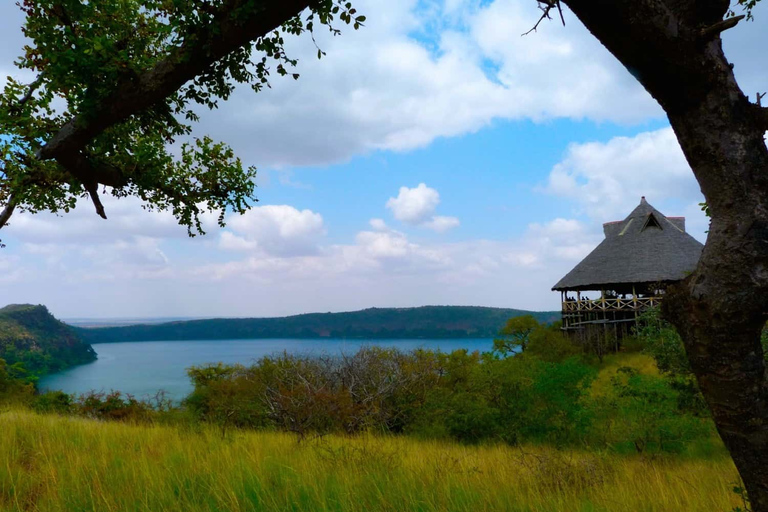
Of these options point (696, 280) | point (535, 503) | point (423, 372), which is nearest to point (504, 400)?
point (423, 372)

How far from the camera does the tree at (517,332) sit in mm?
25734

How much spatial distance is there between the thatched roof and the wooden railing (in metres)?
0.96

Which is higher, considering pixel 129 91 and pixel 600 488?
pixel 129 91

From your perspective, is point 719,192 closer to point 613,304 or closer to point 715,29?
point 715,29

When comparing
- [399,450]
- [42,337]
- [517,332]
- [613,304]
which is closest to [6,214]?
[399,450]

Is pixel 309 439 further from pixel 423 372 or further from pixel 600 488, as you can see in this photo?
pixel 423 372

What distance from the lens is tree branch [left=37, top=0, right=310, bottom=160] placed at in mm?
3730

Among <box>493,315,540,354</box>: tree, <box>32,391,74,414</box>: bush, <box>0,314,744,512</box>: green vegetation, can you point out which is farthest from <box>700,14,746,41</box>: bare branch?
<box>493,315,540,354</box>: tree

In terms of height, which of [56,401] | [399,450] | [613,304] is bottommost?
[56,401]

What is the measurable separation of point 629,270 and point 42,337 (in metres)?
95.3

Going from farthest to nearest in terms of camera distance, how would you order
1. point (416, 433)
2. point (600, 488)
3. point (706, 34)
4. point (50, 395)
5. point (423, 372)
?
point (50, 395)
point (423, 372)
point (416, 433)
point (600, 488)
point (706, 34)

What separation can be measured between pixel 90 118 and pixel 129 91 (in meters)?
0.62

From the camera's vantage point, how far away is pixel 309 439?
707 cm

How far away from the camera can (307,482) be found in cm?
450
